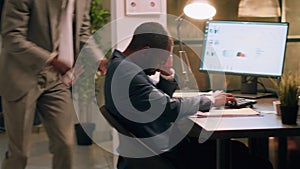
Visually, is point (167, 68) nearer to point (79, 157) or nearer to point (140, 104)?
point (140, 104)

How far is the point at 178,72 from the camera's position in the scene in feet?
10.3

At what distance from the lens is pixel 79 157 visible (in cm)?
398

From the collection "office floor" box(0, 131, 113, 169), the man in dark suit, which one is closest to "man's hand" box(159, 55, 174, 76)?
the man in dark suit

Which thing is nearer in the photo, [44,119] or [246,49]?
[44,119]

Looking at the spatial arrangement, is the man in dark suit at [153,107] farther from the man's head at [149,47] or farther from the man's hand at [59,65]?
the man's hand at [59,65]

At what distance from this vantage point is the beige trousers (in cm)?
254

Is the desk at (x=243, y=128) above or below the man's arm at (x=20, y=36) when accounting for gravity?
below

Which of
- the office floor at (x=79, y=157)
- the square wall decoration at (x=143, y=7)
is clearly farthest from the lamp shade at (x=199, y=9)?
the office floor at (x=79, y=157)

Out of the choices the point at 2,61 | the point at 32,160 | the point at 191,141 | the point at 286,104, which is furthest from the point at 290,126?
the point at 32,160

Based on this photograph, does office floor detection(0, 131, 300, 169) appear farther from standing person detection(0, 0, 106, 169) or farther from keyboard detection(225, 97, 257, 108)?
standing person detection(0, 0, 106, 169)

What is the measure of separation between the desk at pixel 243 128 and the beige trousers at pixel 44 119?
2.60ft

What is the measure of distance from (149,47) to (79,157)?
1.90m

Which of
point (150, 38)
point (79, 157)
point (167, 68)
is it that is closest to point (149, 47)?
point (150, 38)

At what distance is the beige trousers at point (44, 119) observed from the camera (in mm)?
2535
